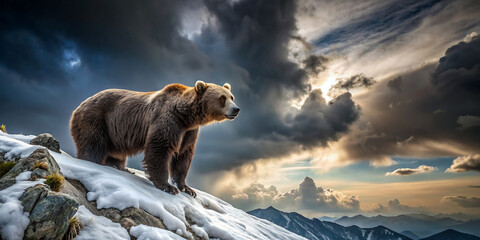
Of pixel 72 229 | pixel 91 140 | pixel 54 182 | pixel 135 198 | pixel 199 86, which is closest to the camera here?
pixel 72 229

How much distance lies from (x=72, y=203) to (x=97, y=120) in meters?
5.83

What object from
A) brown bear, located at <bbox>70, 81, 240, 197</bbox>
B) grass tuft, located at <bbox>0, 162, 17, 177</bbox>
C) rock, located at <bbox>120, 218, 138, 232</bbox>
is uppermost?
brown bear, located at <bbox>70, 81, 240, 197</bbox>

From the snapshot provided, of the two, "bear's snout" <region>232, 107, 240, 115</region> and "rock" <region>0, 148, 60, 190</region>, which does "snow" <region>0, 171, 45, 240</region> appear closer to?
"rock" <region>0, 148, 60, 190</region>

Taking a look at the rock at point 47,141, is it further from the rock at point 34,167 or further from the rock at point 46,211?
the rock at point 46,211

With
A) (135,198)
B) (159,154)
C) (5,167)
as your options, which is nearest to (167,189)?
(159,154)

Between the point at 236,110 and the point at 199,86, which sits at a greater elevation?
the point at 199,86

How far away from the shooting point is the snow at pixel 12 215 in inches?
173

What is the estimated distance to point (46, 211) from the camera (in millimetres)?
4668

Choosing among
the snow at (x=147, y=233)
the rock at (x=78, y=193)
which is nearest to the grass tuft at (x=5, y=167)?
the rock at (x=78, y=193)

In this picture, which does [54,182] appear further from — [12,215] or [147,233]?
[147,233]

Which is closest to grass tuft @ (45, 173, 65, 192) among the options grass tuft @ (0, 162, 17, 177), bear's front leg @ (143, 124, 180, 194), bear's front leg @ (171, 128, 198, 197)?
grass tuft @ (0, 162, 17, 177)

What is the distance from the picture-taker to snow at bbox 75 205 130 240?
5.50m

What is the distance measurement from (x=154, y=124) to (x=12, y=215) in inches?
209

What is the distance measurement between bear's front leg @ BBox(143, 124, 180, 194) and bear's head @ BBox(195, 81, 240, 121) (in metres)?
1.35
